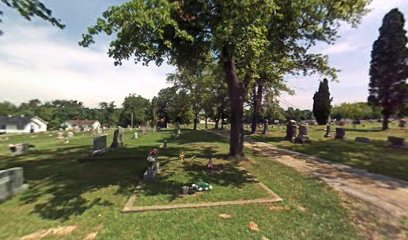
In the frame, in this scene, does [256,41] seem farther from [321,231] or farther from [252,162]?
[321,231]

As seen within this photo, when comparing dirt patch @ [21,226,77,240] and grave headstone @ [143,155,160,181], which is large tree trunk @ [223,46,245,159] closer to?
grave headstone @ [143,155,160,181]

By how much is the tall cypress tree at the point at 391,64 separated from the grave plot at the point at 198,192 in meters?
31.2

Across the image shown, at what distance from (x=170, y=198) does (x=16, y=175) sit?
5.82 metres

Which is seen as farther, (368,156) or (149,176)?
(368,156)

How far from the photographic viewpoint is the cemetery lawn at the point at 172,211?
6652 mm

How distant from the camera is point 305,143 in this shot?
21828 mm

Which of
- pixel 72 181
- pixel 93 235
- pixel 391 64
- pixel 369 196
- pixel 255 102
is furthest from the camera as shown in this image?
pixel 391 64

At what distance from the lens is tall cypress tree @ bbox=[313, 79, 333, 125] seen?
51.5 m

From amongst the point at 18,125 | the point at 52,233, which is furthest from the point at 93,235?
the point at 18,125

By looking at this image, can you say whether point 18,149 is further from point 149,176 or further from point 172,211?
point 172,211

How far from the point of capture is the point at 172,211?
7.73 m

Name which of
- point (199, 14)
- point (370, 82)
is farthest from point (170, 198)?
point (370, 82)

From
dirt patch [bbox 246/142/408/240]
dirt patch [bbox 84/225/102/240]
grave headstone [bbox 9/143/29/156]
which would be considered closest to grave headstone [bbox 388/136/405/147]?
dirt patch [bbox 246/142/408/240]

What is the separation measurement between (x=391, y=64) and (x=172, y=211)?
36989 millimetres
